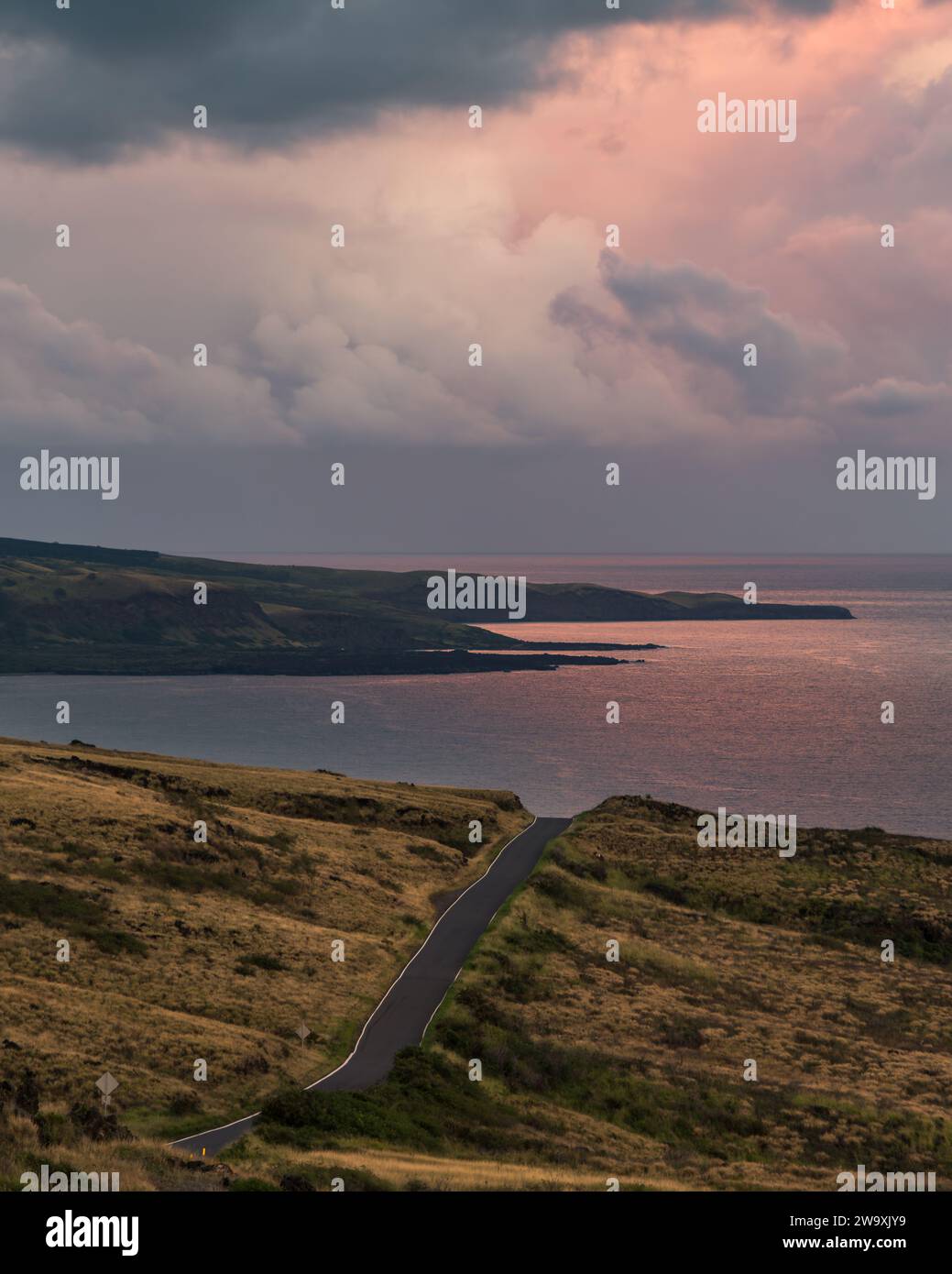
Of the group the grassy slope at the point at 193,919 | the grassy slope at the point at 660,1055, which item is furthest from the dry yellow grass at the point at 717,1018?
the grassy slope at the point at 193,919

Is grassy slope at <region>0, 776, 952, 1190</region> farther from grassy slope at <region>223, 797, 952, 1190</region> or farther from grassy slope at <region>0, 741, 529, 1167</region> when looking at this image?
grassy slope at <region>0, 741, 529, 1167</region>

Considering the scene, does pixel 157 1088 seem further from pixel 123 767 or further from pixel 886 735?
pixel 886 735

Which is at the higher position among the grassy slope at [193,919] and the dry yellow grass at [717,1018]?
the grassy slope at [193,919]

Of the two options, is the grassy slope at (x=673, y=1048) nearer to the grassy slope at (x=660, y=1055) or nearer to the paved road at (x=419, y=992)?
the grassy slope at (x=660, y=1055)

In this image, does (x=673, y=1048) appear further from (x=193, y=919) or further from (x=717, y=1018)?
(x=193, y=919)

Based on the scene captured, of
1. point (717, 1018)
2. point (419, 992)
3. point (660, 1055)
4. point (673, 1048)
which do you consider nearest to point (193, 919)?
point (419, 992)

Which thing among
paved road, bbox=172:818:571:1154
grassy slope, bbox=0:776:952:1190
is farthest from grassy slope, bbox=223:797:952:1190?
paved road, bbox=172:818:571:1154
